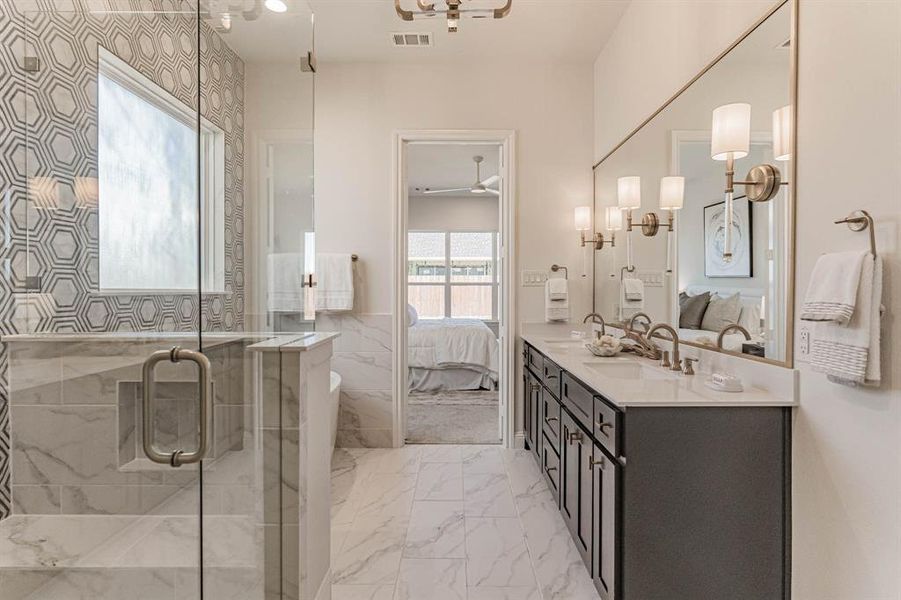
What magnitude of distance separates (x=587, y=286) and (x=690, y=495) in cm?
227

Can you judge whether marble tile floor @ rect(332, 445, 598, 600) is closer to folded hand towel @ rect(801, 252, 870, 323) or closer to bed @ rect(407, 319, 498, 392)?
folded hand towel @ rect(801, 252, 870, 323)

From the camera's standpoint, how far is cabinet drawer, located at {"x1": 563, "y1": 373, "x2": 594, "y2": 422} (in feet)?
6.26

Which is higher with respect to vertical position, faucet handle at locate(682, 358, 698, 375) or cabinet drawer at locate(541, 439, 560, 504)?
faucet handle at locate(682, 358, 698, 375)

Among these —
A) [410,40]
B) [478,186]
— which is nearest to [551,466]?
[410,40]

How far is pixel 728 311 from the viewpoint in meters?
1.96

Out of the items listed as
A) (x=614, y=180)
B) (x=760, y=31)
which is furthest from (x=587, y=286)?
(x=760, y=31)

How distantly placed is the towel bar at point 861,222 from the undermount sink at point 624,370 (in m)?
0.99

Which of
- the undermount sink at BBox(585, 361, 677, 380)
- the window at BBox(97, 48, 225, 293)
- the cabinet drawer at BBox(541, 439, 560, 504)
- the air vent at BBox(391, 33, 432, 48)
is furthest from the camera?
the air vent at BBox(391, 33, 432, 48)

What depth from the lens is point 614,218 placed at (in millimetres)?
3176

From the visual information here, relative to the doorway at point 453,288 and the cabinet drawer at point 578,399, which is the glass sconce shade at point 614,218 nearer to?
the doorway at point 453,288

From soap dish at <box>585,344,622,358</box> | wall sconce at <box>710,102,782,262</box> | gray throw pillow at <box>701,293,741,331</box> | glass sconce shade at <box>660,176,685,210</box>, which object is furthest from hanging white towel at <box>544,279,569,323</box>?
wall sconce at <box>710,102,782,262</box>

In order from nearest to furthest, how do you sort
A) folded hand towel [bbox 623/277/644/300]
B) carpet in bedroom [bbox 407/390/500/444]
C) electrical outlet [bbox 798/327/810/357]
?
electrical outlet [bbox 798/327/810/357] → folded hand towel [bbox 623/277/644/300] → carpet in bedroom [bbox 407/390/500/444]

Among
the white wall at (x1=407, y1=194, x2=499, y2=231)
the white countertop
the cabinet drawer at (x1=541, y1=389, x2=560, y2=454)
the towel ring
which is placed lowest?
the cabinet drawer at (x1=541, y1=389, x2=560, y2=454)

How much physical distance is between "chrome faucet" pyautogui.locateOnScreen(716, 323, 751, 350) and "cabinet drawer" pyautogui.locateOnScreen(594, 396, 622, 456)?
628 millimetres
